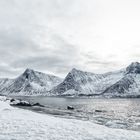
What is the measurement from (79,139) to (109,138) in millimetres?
3226

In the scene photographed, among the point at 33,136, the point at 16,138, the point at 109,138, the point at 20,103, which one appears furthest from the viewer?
the point at 20,103

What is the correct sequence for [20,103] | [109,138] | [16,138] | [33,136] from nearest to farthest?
[16,138], [33,136], [109,138], [20,103]

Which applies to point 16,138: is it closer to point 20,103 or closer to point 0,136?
point 0,136

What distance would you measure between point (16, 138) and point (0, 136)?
1450 millimetres

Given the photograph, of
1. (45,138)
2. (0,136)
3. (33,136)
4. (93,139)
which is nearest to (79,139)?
A: (93,139)

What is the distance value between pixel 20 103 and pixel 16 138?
7926 cm

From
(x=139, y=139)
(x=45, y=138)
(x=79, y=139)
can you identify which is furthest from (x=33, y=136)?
(x=139, y=139)

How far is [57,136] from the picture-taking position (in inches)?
739

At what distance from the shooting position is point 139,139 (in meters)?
19.8

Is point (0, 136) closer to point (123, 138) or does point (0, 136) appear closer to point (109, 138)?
point (109, 138)

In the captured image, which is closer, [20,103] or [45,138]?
[45,138]

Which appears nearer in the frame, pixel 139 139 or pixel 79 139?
pixel 79 139

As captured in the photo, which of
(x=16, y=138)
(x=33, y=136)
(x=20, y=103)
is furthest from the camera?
(x=20, y=103)

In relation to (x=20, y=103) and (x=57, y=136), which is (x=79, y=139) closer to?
(x=57, y=136)
